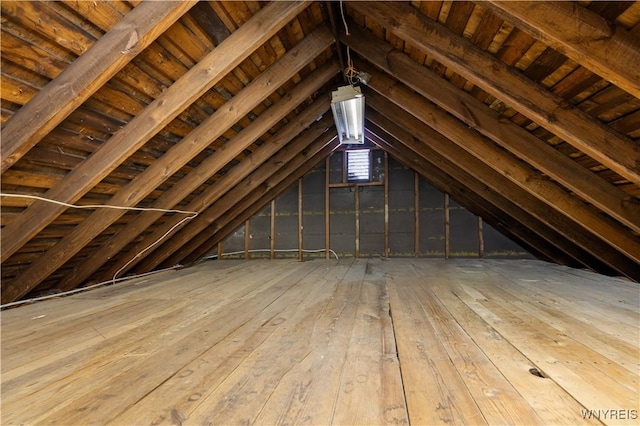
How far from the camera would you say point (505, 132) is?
2.40 m

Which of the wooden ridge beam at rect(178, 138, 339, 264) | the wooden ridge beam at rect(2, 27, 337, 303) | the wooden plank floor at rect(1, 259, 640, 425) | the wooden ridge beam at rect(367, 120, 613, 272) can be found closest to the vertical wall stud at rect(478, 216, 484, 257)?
the wooden ridge beam at rect(367, 120, 613, 272)

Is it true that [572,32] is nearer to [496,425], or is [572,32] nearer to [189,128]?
[496,425]

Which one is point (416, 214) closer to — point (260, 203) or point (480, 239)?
point (480, 239)

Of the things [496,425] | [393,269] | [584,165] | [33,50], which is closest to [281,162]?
[393,269]

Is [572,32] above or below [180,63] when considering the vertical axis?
below

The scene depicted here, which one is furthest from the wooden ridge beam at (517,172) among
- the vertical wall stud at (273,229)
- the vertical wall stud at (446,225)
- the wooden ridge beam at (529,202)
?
the vertical wall stud at (273,229)

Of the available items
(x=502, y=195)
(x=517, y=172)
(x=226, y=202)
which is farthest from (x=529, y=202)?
(x=226, y=202)

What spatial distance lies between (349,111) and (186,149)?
1599mm

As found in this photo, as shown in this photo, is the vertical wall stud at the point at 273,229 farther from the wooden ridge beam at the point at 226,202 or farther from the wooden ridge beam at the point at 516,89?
the wooden ridge beam at the point at 516,89

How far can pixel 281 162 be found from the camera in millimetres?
4344

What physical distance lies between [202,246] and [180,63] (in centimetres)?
406

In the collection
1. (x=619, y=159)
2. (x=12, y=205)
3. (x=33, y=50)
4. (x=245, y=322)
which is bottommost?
(x=245, y=322)

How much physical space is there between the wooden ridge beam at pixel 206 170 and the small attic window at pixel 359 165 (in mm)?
3110

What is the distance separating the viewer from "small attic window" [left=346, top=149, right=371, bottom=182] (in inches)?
244
